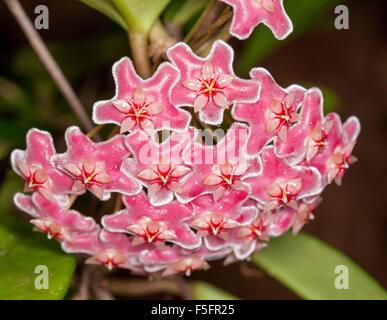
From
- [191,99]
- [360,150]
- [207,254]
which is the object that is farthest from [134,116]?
[360,150]

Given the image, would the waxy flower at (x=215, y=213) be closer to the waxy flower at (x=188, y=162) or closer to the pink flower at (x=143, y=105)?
the waxy flower at (x=188, y=162)

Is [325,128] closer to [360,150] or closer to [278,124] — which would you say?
[278,124]

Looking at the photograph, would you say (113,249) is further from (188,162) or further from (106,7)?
(106,7)

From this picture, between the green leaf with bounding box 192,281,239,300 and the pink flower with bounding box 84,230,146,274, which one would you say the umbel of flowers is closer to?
the pink flower with bounding box 84,230,146,274

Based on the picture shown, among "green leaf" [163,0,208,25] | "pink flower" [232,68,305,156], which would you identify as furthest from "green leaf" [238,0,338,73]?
"pink flower" [232,68,305,156]

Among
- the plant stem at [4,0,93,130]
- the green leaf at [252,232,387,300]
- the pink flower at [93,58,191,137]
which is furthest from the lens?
the green leaf at [252,232,387,300]

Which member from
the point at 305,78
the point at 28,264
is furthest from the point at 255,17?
the point at 305,78
